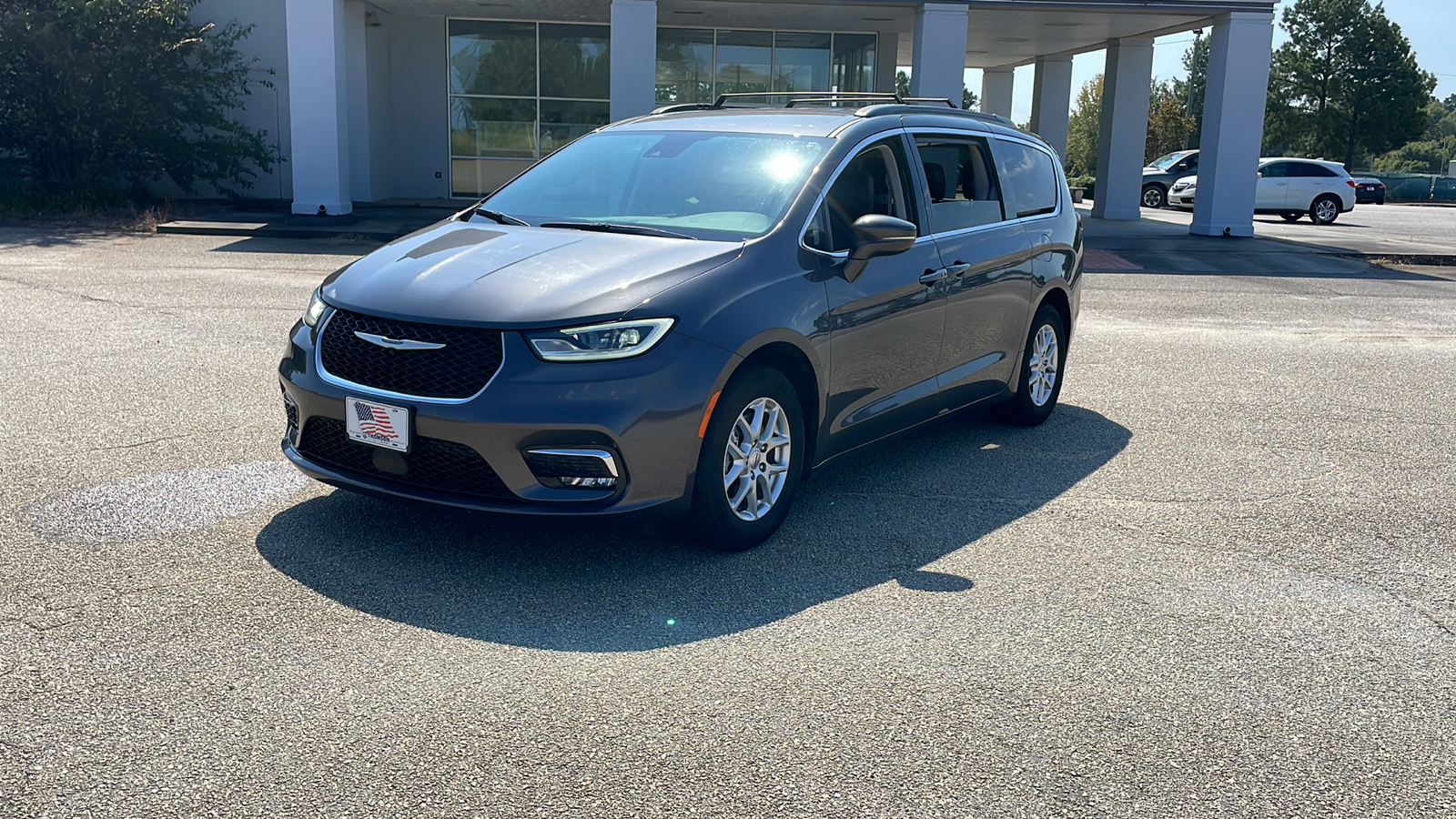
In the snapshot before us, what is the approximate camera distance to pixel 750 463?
514 cm

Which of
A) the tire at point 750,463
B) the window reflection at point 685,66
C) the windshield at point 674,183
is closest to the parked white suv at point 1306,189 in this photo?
the window reflection at point 685,66

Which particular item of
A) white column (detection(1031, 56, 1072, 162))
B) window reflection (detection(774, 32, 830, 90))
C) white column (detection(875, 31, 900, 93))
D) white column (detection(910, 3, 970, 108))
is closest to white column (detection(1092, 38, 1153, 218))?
white column (detection(1031, 56, 1072, 162))

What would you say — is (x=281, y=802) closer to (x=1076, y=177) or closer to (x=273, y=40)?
(x=273, y=40)

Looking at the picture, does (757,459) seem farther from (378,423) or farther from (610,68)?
(610,68)

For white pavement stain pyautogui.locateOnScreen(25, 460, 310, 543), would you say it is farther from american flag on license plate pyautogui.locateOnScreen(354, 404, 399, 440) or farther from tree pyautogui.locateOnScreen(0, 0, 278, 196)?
tree pyautogui.locateOnScreen(0, 0, 278, 196)

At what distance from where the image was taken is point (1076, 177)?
46.7 metres

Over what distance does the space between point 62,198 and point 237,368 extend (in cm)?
1548

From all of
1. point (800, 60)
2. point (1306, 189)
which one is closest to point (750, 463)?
point (800, 60)

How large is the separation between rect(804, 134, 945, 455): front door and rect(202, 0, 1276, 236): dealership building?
14882mm

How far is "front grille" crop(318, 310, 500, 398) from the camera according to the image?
4.61 m

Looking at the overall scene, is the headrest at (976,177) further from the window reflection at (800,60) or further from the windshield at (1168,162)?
the windshield at (1168,162)

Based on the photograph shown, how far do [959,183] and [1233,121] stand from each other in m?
17.5

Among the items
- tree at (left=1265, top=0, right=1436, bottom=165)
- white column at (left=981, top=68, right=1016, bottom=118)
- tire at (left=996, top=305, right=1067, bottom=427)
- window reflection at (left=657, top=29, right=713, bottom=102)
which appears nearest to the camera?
tire at (left=996, top=305, right=1067, bottom=427)

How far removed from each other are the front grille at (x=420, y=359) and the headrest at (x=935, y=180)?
9.00 ft
